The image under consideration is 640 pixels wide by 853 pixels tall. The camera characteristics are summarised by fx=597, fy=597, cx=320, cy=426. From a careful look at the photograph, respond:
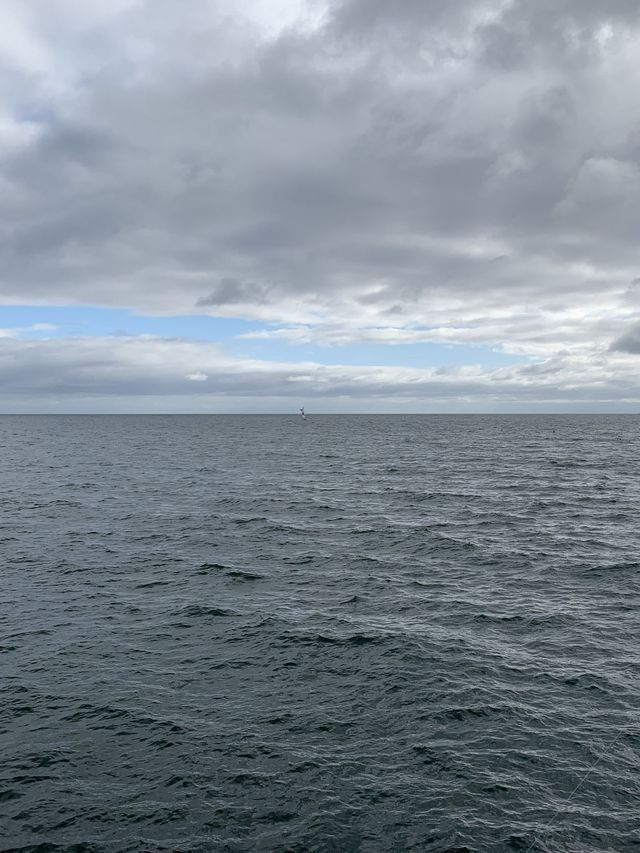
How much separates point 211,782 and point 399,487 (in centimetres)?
6072

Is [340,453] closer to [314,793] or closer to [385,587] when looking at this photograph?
[385,587]

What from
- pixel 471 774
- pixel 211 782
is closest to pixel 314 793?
pixel 211 782

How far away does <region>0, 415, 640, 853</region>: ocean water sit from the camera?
51.2ft

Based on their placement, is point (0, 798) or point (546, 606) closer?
point (0, 798)

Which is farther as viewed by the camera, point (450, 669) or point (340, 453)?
point (340, 453)

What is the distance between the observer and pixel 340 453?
450 feet

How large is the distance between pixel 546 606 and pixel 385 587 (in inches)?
340

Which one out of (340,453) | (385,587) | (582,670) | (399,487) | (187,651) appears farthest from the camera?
(340,453)

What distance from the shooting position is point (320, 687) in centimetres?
2239

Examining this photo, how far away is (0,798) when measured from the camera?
1630 centimetres

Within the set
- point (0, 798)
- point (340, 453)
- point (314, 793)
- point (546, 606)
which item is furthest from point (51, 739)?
point (340, 453)

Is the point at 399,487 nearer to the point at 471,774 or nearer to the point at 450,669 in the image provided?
the point at 450,669

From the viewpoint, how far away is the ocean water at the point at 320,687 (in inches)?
614

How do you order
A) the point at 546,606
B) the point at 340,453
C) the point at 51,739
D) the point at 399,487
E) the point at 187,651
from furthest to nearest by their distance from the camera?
the point at 340,453 → the point at 399,487 → the point at 546,606 → the point at 187,651 → the point at 51,739
